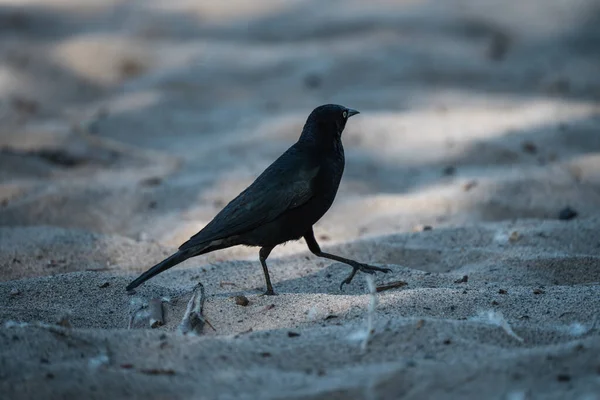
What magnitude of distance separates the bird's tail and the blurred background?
0.97 m

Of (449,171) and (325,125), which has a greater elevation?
(325,125)

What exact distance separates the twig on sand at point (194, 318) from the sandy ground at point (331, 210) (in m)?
0.07

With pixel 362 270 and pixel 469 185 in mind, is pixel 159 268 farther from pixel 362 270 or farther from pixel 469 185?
pixel 469 185

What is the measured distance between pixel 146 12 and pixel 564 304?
8.95 m

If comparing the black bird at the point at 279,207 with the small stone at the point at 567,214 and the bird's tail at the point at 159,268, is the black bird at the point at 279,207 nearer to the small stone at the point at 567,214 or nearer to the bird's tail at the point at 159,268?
the bird's tail at the point at 159,268

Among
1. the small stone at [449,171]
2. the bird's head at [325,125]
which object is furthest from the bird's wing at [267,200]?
the small stone at [449,171]

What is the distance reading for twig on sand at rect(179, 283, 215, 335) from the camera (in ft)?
10.9

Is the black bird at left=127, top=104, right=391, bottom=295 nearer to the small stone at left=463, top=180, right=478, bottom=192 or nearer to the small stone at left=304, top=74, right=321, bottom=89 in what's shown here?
the small stone at left=463, top=180, right=478, bottom=192

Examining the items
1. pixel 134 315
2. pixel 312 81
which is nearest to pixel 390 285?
pixel 134 315

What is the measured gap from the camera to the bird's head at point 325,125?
4129mm

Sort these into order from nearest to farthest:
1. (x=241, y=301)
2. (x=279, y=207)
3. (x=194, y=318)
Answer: (x=194, y=318) → (x=241, y=301) → (x=279, y=207)

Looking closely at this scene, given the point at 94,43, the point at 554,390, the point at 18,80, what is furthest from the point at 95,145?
the point at 554,390

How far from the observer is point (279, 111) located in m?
8.29

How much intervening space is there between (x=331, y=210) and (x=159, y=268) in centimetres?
235
